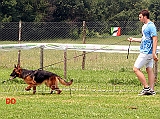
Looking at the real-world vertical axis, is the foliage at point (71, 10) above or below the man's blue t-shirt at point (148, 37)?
above

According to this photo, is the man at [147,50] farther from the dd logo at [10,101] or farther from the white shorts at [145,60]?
the dd logo at [10,101]

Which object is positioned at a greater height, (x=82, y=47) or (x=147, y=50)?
(x=147, y=50)

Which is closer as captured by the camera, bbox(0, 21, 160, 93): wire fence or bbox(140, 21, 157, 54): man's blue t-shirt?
bbox(140, 21, 157, 54): man's blue t-shirt

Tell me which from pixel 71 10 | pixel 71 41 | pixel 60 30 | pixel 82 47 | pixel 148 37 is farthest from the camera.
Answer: pixel 71 10

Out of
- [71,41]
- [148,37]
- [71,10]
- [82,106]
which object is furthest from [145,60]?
[71,10]

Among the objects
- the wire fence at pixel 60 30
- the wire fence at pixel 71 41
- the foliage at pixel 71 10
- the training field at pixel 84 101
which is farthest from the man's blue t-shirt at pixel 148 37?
the foliage at pixel 71 10

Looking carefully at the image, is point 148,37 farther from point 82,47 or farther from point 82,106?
point 82,47

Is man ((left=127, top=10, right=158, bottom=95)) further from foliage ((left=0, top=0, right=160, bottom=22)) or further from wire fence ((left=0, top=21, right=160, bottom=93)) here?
foliage ((left=0, top=0, right=160, bottom=22))

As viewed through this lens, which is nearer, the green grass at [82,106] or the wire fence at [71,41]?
the green grass at [82,106]

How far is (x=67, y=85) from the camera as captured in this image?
→ 12070 mm

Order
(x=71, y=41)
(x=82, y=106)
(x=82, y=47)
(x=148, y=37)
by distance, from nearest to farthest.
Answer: (x=82, y=106) < (x=148, y=37) < (x=82, y=47) < (x=71, y=41)

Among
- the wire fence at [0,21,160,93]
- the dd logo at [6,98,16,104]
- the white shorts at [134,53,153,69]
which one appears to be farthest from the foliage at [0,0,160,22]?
the dd logo at [6,98,16,104]

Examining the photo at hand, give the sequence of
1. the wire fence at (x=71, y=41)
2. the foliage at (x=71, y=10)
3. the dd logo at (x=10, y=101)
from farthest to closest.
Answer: the foliage at (x=71, y=10) → the wire fence at (x=71, y=41) → the dd logo at (x=10, y=101)

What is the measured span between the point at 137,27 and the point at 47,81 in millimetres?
10872
